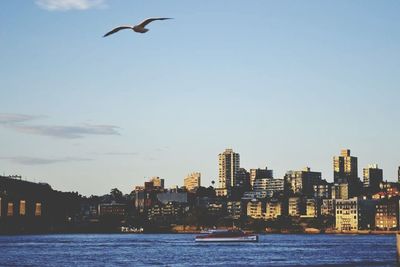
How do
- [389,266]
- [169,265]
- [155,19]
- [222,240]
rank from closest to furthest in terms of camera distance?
1. [155,19]
2. [389,266]
3. [169,265]
4. [222,240]

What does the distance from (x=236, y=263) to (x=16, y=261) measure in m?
21.2

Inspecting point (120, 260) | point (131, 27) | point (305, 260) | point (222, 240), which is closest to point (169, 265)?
point (120, 260)

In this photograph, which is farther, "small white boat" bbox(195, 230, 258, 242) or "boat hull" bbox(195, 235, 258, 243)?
"small white boat" bbox(195, 230, 258, 242)

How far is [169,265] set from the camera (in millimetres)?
77875

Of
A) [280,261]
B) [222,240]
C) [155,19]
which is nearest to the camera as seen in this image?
[155,19]

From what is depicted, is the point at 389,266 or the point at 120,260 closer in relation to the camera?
the point at 389,266

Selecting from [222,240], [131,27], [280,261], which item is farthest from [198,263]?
[222,240]

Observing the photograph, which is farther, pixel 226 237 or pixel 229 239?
pixel 226 237

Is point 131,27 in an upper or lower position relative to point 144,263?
upper

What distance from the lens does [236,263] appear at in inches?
3172

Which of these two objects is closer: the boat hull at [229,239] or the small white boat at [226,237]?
the boat hull at [229,239]

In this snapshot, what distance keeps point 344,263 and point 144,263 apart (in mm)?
18648

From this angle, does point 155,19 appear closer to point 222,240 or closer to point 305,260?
point 305,260

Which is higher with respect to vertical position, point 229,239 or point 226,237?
point 226,237
